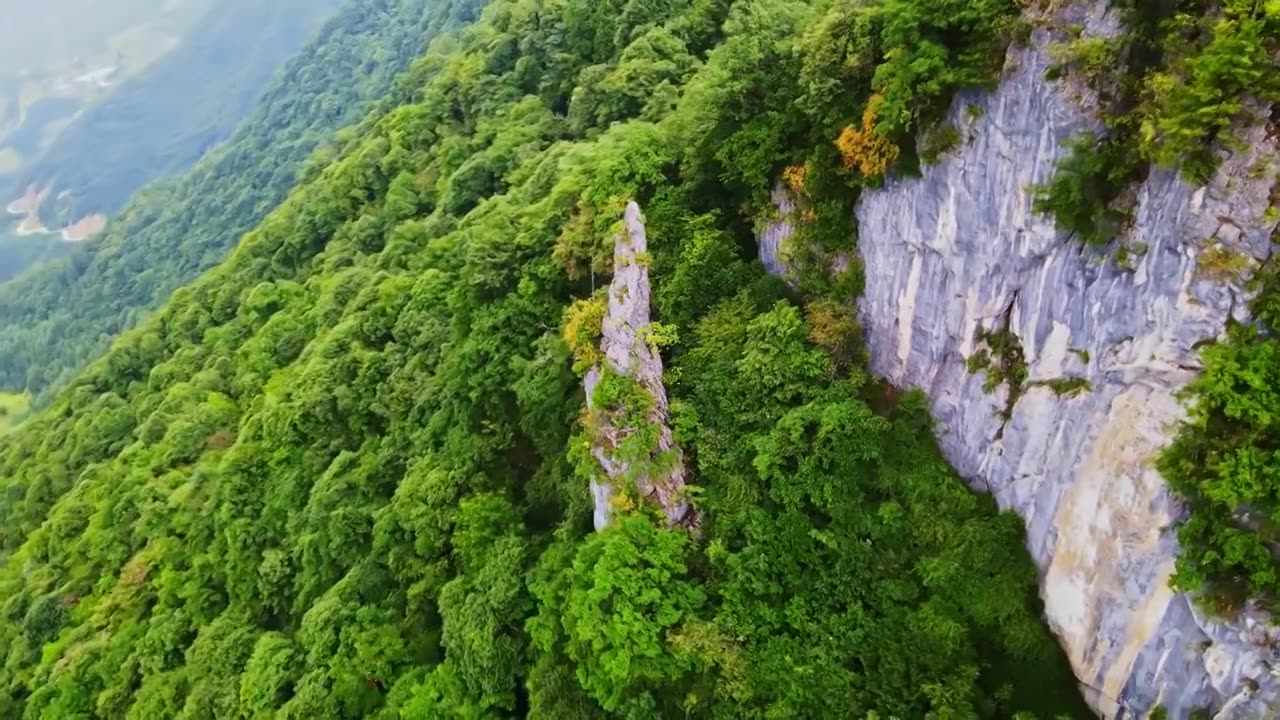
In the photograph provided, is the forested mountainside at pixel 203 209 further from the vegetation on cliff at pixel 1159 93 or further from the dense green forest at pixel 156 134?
the vegetation on cliff at pixel 1159 93

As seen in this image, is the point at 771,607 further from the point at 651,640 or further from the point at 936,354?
the point at 936,354

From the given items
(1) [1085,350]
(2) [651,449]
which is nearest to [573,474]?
(2) [651,449]

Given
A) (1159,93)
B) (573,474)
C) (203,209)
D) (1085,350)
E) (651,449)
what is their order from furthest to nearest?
(203,209)
(573,474)
(651,449)
(1085,350)
(1159,93)

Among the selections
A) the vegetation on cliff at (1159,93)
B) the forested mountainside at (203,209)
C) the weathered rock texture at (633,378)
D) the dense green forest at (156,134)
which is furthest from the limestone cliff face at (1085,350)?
the dense green forest at (156,134)

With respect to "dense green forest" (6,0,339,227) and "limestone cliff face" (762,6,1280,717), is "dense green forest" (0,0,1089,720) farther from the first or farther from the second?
"dense green forest" (6,0,339,227)

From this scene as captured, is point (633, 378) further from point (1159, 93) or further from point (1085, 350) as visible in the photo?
point (1159, 93)

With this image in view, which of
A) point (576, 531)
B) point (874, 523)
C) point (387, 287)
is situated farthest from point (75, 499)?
point (874, 523)

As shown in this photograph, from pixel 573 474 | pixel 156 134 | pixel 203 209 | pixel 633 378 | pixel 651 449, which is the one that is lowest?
pixel 156 134

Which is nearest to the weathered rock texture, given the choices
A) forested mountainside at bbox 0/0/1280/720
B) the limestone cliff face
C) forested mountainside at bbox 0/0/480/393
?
forested mountainside at bbox 0/0/1280/720
